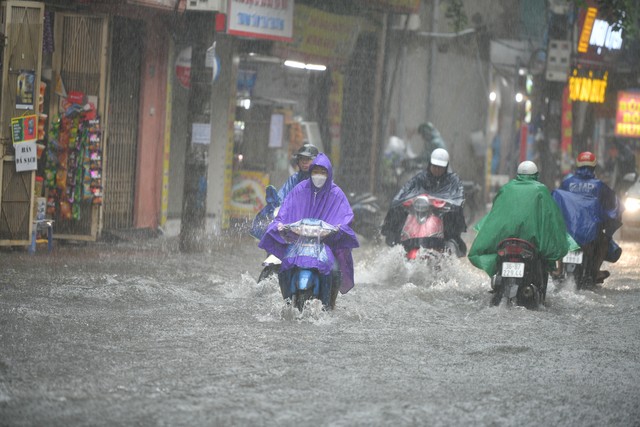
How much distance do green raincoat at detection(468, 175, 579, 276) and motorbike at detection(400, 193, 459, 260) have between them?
4.76 ft

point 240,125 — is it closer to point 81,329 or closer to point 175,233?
point 175,233

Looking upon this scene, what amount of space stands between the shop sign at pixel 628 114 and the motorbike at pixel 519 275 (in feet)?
80.2

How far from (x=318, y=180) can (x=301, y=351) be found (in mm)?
2041

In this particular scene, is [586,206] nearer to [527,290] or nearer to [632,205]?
[527,290]

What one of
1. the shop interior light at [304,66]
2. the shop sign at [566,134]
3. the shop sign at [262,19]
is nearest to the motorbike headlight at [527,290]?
the shop sign at [262,19]

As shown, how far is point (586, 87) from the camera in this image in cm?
3111

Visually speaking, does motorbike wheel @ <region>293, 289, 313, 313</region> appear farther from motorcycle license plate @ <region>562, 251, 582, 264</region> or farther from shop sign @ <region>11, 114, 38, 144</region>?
shop sign @ <region>11, 114, 38, 144</region>

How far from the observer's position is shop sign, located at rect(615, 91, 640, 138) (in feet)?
113

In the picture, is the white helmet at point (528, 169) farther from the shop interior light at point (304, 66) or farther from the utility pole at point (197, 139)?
the shop interior light at point (304, 66)

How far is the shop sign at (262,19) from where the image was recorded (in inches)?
679

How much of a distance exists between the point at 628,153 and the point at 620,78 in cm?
702

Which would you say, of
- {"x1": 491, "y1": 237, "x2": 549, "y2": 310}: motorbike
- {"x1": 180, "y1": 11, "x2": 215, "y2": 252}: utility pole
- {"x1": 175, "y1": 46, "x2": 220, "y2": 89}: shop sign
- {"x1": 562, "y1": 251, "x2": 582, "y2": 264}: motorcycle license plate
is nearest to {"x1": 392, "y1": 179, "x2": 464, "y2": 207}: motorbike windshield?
{"x1": 562, "y1": 251, "x2": 582, "y2": 264}: motorcycle license plate

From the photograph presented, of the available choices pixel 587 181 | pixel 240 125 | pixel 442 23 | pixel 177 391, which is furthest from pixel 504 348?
pixel 442 23

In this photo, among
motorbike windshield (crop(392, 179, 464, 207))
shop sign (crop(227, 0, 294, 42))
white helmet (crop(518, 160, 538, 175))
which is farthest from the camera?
shop sign (crop(227, 0, 294, 42))
